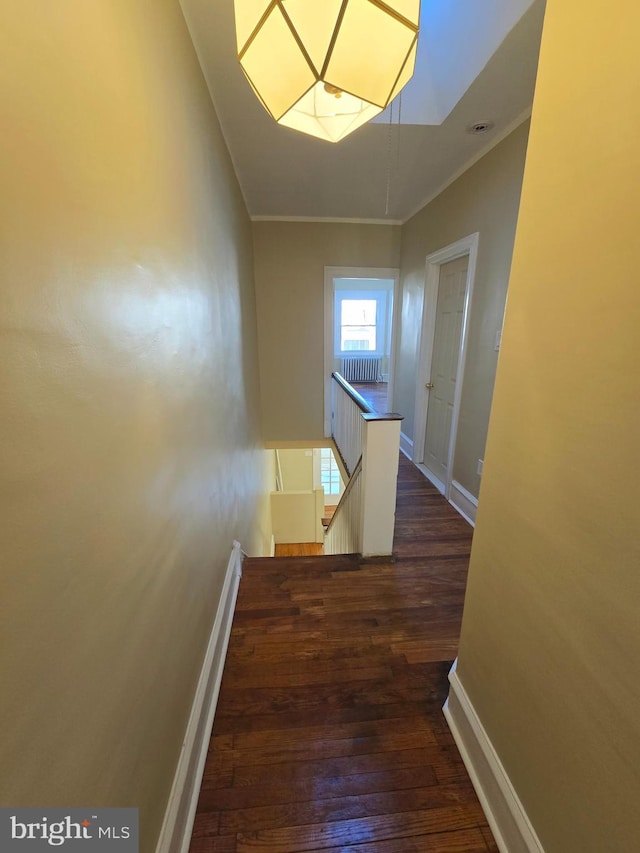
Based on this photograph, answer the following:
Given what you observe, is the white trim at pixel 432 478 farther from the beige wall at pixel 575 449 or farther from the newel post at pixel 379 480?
the beige wall at pixel 575 449

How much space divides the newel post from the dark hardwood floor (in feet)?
0.69

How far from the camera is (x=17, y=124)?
1.57ft

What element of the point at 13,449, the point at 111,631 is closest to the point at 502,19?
the point at 13,449

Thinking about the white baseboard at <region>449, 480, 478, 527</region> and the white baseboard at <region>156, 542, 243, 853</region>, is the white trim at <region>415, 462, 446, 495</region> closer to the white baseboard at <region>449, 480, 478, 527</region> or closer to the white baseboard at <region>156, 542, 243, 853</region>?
the white baseboard at <region>449, 480, 478, 527</region>

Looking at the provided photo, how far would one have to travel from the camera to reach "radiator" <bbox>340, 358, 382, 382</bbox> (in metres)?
8.25

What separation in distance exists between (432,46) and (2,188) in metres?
2.36

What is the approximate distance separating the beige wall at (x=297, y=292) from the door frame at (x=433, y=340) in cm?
96

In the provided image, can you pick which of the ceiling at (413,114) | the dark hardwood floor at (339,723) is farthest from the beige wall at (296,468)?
the dark hardwood floor at (339,723)

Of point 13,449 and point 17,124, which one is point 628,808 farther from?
point 17,124

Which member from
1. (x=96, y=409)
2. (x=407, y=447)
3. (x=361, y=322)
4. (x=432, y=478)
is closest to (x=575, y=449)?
(x=96, y=409)

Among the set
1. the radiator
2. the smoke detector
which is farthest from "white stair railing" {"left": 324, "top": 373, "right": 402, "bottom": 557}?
the radiator

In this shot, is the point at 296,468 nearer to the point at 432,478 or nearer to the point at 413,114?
the point at 432,478

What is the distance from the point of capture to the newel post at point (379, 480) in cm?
200

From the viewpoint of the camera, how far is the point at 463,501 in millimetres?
2785
